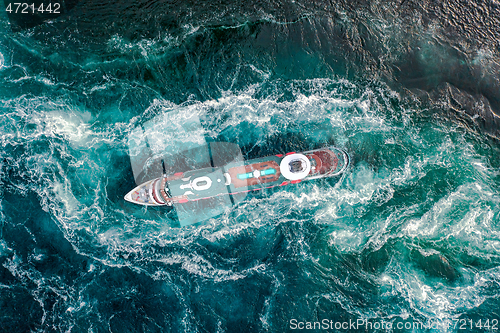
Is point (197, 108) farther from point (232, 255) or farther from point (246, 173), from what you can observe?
point (232, 255)

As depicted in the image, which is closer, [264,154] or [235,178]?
[235,178]

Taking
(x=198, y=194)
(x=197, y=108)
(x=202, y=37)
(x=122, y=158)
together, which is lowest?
(x=198, y=194)

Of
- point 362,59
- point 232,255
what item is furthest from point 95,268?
point 362,59

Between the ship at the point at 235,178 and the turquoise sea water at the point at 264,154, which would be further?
the ship at the point at 235,178

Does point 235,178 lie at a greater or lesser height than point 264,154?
lesser
